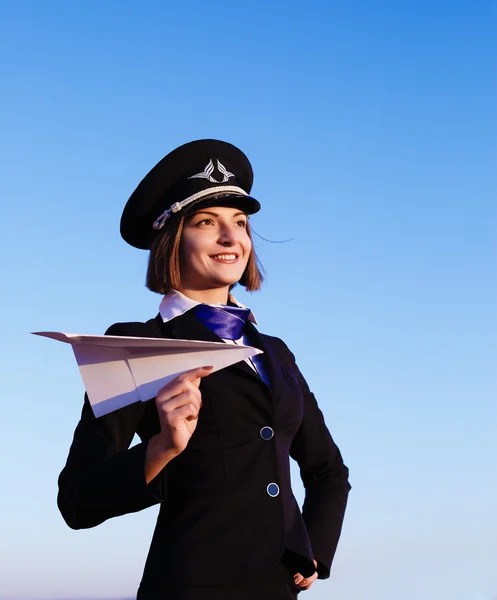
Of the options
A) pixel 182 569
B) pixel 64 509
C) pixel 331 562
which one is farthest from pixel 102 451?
pixel 331 562

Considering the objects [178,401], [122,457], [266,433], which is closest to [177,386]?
[178,401]

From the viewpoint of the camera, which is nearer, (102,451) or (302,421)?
(102,451)

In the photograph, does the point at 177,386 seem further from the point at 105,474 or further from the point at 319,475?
the point at 319,475

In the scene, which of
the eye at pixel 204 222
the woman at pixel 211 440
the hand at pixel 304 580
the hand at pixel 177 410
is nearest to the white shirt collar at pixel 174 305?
the woman at pixel 211 440

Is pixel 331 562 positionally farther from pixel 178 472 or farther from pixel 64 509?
pixel 64 509

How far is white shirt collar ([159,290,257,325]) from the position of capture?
429 centimetres

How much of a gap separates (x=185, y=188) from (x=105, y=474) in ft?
4.55

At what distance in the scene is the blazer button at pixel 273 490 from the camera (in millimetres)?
3914

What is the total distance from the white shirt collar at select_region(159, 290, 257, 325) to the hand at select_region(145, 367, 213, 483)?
29.2 inches

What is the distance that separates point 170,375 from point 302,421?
3.31 ft

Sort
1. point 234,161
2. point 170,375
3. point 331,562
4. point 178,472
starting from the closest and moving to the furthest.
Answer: point 170,375
point 178,472
point 331,562
point 234,161

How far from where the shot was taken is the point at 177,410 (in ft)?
11.5

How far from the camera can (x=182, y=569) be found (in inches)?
146

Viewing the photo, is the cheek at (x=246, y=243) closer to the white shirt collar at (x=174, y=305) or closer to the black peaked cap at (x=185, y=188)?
the black peaked cap at (x=185, y=188)
